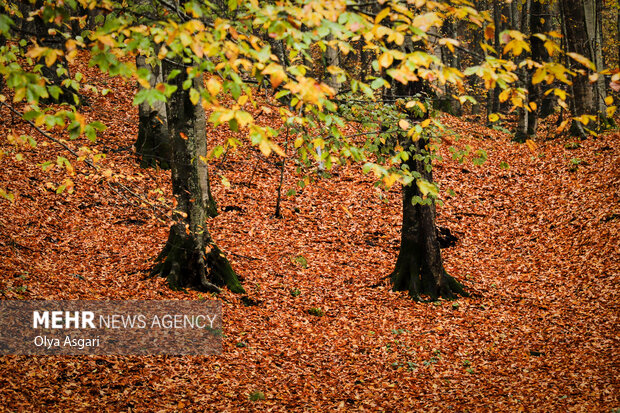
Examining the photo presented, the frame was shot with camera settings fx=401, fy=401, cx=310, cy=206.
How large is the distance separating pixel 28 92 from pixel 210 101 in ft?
3.80

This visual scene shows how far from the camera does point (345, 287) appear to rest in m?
8.75

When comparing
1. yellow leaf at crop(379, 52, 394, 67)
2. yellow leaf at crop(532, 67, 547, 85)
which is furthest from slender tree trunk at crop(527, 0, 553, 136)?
yellow leaf at crop(379, 52, 394, 67)

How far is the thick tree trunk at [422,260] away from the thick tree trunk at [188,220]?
139 inches

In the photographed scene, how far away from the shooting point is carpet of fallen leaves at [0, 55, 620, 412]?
5.23m

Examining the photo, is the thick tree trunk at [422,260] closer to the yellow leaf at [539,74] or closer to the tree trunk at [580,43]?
the yellow leaf at [539,74]

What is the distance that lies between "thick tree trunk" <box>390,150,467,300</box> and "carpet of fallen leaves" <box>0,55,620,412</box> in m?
0.31

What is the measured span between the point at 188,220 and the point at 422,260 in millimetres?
4797

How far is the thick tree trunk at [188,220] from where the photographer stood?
6.95m

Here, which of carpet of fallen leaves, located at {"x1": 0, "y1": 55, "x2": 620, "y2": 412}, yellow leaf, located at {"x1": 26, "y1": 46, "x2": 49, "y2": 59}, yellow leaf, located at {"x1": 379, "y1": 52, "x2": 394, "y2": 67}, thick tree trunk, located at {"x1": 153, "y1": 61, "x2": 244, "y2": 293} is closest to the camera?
yellow leaf, located at {"x1": 26, "y1": 46, "x2": 49, "y2": 59}

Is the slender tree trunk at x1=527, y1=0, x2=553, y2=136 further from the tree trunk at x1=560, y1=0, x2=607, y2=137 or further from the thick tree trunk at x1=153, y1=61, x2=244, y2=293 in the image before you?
the thick tree trunk at x1=153, y1=61, x2=244, y2=293

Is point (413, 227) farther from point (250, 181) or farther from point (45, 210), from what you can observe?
point (45, 210)

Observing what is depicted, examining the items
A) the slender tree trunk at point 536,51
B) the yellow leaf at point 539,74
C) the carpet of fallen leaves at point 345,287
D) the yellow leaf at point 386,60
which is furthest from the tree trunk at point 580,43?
the yellow leaf at point 386,60

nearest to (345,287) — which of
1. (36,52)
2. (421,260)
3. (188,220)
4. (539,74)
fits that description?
(421,260)

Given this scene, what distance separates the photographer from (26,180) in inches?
400
